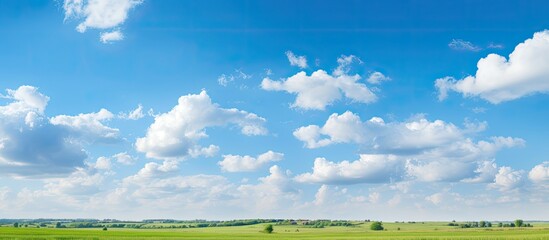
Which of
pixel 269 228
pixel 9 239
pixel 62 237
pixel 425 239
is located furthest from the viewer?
pixel 269 228

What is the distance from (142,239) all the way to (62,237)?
41.5 ft

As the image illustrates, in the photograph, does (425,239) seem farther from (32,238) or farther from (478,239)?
(32,238)

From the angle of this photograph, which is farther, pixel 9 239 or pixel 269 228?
pixel 269 228

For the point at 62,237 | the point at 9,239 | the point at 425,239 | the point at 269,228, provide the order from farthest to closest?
the point at 269,228
the point at 425,239
the point at 62,237
the point at 9,239

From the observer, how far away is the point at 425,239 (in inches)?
3568

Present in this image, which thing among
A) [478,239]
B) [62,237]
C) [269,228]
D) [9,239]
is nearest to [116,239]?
[62,237]

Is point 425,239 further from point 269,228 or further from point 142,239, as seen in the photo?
point 269,228

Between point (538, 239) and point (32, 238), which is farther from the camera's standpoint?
point (538, 239)

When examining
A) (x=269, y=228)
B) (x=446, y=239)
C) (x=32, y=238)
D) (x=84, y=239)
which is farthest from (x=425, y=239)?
(x=269, y=228)

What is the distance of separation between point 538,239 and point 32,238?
8272 centimetres

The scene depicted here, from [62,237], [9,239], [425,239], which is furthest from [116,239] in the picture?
[425,239]

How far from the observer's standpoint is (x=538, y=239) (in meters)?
85.3

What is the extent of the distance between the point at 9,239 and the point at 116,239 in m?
15.4

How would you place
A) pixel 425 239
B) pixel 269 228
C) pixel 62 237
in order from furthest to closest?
pixel 269 228, pixel 425 239, pixel 62 237
